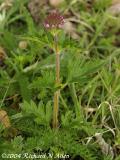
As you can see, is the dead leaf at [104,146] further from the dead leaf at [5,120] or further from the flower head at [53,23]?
the flower head at [53,23]

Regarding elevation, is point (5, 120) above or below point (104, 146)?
above

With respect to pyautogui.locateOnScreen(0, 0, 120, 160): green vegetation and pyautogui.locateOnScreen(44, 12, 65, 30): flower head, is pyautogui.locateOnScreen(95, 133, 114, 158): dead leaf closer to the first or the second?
pyautogui.locateOnScreen(0, 0, 120, 160): green vegetation

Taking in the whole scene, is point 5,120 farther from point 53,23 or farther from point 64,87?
point 53,23

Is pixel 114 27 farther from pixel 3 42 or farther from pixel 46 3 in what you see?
pixel 3 42

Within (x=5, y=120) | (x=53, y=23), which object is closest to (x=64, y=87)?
(x=5, y=120)

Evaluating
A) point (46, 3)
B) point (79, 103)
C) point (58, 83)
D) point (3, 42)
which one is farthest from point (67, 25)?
point (58, 83)

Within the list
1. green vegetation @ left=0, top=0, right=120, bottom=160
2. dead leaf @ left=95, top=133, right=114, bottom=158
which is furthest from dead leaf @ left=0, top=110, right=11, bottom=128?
dead leaf @ left=95, top=133, right=114, bottom=158

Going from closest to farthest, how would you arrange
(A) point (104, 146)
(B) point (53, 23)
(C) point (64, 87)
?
(B) point (53, 23)
(A) point (104, 146)
(C) point (64, 87)

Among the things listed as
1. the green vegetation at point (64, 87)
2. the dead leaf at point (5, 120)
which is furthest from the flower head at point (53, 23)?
the dead leaf at point (5, 120)

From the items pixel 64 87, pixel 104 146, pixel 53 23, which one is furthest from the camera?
pixel 64 87
